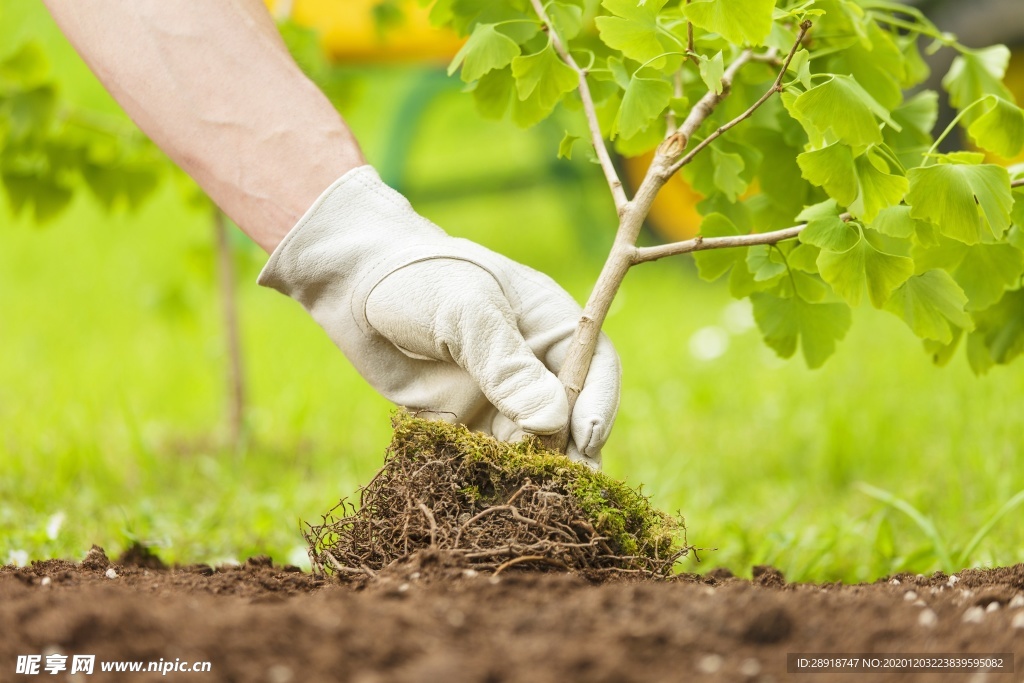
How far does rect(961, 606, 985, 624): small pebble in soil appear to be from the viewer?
1.07 m

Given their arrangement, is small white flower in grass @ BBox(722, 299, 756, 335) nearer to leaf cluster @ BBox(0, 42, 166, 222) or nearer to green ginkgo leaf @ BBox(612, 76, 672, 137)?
leaf cluster @ BBox(0, 42, 166, 222)

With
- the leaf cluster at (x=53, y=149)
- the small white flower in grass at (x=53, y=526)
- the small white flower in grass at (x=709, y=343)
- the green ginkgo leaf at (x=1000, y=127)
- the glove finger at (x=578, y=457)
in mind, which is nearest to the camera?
the green ginkgo leaf at (x=1000, y=127)

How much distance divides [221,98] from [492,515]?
29.5 inches

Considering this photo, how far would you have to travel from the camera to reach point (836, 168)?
126 cm

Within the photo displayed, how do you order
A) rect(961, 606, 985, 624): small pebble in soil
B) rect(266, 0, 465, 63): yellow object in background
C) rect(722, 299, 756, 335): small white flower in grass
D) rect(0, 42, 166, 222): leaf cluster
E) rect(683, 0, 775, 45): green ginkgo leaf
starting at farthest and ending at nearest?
1. rect(266, 0, 465, 63): yellow object in background
2. rect(722, 299, 756, 335): small white flower in grass
3. rect(0, 42, 166, 222): leaf cluster
4. rect(683, 0, 775, 45): green ginkgo leaf
5. rect(961, 606, 985, 624): small pebble in soil

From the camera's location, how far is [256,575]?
1349 millimetres

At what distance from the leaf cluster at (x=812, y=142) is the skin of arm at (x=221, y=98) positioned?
0.28 m

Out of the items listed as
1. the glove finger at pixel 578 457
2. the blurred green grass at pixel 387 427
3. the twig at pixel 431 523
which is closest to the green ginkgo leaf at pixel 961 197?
the glove finger at pixel 578 457

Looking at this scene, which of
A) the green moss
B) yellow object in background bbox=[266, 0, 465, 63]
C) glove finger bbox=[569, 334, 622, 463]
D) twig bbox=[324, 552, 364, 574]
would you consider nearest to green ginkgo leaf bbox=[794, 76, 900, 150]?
glove finger bbox=[569, 334, 622, 463]

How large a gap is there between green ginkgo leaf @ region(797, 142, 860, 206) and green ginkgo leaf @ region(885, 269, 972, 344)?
18 cm

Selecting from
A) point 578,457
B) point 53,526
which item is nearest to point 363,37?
point 53,526

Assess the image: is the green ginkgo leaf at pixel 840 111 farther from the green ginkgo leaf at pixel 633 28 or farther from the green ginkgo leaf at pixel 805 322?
the green ginkgo leaf at pixel 805 322

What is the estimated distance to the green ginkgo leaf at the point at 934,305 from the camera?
4.33 feet

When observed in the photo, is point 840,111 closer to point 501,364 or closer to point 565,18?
point 565,18
